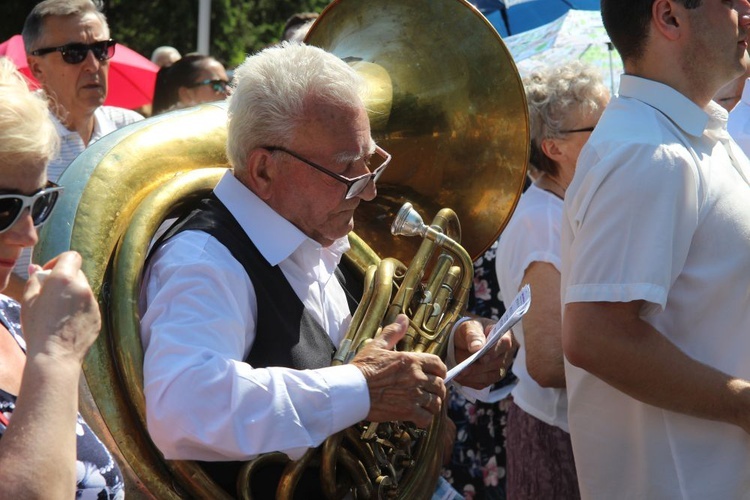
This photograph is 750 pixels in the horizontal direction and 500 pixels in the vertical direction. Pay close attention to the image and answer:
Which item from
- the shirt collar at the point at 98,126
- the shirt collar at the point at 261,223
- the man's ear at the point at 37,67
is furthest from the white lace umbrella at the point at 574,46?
the shirt collar at the point at 261,223

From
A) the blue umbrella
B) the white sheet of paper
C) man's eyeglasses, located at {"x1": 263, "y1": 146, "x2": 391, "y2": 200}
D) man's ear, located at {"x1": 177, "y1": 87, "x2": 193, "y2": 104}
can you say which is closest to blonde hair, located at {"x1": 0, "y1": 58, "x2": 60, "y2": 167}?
man's eyeglasses, located at {"x1": 263, "y1": 146, "x2": 391, "y2": 200}

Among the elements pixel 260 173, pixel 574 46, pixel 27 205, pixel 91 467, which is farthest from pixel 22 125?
pixel 574 46

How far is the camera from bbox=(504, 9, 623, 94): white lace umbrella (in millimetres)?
5469

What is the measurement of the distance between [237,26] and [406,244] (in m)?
14.0

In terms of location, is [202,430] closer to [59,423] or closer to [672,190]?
[59,423]

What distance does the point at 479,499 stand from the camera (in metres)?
4.06

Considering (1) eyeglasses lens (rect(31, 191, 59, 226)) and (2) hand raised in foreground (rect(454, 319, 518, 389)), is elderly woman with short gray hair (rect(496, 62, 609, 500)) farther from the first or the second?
(1) eyeglasses lens (rect(31, 191, 59, 226))

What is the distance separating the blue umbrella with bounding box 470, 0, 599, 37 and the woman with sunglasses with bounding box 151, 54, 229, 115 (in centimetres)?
174

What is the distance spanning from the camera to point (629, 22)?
2.50 m

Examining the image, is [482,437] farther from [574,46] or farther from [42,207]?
[42,207]

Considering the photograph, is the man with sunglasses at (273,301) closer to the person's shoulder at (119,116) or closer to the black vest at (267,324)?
the black vest at (267,324)

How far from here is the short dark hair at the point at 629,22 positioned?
247cm

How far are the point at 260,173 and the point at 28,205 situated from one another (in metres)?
0.70

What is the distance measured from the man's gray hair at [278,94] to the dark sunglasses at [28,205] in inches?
23.4
